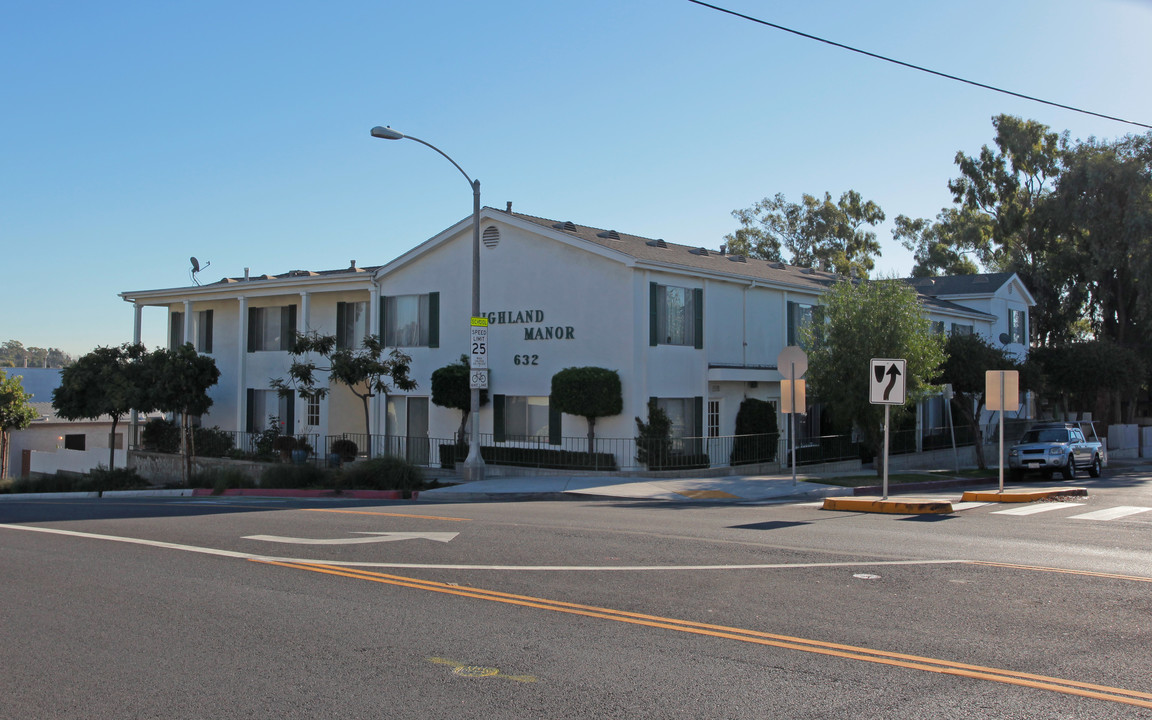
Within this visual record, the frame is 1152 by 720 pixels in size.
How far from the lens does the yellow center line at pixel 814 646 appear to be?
5770 mm

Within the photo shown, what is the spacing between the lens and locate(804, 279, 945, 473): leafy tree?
25078 millimetres

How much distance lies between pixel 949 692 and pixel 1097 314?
52.4 meters

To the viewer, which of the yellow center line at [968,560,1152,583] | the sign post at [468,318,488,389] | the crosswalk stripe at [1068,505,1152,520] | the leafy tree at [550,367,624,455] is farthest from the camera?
the leafy tree at [550,367,624,455]

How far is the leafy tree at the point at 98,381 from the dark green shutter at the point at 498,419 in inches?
493

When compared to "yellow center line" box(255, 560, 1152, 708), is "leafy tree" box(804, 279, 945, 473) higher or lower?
higher

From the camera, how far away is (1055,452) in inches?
1050

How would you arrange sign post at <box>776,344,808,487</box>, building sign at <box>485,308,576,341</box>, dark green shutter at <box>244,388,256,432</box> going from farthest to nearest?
1. dark green shutter at <box>244,388,256,432</box>
2. building sign at <box>485,308,576,341</box>
3. sign post at <box>776,344,808,487</box>

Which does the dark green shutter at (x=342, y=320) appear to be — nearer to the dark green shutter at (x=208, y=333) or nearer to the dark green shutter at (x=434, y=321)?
the dark green shutter at (x=434, y=321)

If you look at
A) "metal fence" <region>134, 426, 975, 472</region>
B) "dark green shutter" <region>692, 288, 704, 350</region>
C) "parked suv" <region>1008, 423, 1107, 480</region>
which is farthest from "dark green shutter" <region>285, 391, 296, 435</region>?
"parked suv" <region>1008, 423, 1107, 480</region>

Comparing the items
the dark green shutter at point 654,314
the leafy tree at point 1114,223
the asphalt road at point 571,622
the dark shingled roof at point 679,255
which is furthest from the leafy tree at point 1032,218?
the asphalt road at point 571,622

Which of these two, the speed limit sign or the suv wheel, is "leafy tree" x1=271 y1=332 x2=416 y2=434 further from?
the suv wheel

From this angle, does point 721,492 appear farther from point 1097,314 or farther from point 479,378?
Answer: point 1097,314

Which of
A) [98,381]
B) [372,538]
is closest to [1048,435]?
[372,538]

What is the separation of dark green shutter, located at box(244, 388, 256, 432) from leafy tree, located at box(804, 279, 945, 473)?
1978cm
